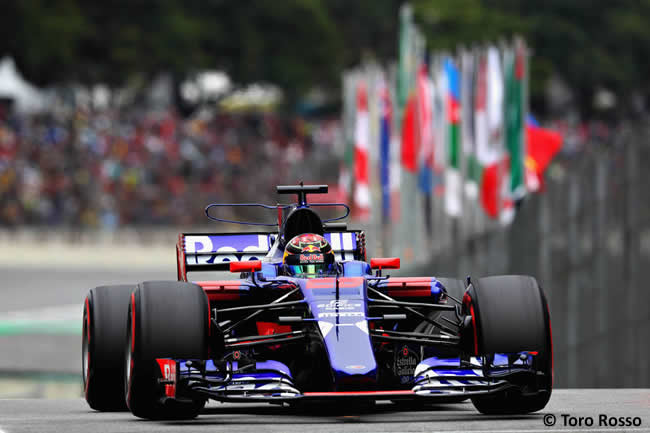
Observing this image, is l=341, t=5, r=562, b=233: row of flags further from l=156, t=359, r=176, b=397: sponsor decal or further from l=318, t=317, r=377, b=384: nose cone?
l=156, t=359, r=176, b=397: sponsor decal

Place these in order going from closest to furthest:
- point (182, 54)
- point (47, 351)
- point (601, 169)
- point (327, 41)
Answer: point (601, 169)
point (47, 351)
point (182, 54)
point (327, 41)

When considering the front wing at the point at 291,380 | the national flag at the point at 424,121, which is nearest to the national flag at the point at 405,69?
the national flag at the point at 424,121

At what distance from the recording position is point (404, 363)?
10586mm

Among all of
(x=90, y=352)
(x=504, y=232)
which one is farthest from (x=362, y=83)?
(x=90, y=352)

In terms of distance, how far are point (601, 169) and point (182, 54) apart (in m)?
52.6

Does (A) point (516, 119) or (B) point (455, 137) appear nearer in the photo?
(A) point (516, 119)

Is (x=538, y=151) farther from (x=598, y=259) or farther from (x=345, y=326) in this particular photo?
(x=345, y=326)

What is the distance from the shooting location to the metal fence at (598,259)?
624 inches

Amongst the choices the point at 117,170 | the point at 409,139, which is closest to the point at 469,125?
the point at 409,139

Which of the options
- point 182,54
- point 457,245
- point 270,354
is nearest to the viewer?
point 270,354

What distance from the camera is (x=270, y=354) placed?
10.5 metres

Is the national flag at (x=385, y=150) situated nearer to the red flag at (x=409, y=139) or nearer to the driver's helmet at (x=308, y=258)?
the red flag at (x=409, y=139)

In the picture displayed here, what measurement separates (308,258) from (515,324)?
179 cm

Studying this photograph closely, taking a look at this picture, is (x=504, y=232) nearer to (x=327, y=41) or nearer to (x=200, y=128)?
(x=200, y=128)
